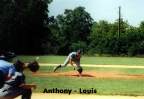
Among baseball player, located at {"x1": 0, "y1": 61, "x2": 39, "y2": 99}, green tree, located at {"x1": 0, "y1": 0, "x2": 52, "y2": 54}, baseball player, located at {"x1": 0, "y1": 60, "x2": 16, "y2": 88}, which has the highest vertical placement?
green tree, located at {"x1": 0, "y1": 0, "x2": 52, "y2": 54}

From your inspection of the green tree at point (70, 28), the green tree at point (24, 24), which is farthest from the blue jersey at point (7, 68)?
the green tree at point (70, 28)

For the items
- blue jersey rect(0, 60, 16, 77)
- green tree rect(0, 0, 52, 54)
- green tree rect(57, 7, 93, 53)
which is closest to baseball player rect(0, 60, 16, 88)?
blue jersey rect(0, 60, 16, 77)

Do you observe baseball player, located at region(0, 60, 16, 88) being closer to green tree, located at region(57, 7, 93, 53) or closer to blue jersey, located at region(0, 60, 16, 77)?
blue jersey, located at region(0, 60, 16, 77)

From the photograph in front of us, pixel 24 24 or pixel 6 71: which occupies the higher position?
pixel 24 24

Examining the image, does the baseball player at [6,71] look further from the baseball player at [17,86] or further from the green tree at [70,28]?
Result: the green tree at [70,28]

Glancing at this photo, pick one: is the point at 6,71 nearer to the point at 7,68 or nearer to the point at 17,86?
the point at 7,68

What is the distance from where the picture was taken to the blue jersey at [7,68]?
22.9 ft

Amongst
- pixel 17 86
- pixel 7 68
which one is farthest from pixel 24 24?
pixel 7 68

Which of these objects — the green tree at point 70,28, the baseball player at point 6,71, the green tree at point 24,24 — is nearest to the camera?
the baseball player at point 6,71

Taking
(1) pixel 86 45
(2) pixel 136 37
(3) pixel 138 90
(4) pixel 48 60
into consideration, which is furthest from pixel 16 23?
(2) pixel 136 37

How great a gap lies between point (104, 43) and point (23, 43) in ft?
61.3

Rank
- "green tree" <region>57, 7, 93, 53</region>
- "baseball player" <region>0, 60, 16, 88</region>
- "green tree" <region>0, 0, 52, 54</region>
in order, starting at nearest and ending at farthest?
"baseball player" <region>0, 60, 16, 88</region> < "green tree" <region>0, 0, 52, 54</region> < "green tree" <region>57, 7, 93, 53</region>

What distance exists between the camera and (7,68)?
7027 mm

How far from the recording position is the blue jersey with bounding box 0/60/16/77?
6974 mm
